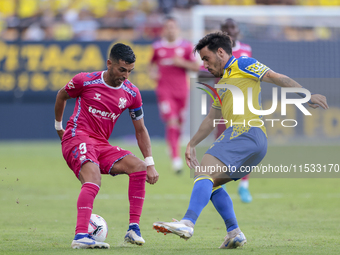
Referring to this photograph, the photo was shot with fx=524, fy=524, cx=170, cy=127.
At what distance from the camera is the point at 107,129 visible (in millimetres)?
4883

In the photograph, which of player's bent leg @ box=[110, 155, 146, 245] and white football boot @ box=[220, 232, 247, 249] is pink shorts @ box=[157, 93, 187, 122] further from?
white football boot @ box=[220, 232, 247, 249]

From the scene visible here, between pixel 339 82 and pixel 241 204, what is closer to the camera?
pixel 241 204

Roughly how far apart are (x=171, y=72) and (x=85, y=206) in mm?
7670

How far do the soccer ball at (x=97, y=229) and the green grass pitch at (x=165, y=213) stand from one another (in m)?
0.12

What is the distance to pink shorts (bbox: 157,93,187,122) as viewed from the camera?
437 inches

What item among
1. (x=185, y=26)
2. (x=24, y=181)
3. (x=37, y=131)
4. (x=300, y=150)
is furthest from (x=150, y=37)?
(x=24, y=181)

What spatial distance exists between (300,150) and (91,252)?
11153 millimetres

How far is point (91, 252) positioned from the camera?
158 inches

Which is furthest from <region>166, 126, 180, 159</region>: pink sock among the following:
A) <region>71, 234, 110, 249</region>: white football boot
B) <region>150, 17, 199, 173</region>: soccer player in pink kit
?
Answer: <region>71, 234, 110, 249</region>: white football boot

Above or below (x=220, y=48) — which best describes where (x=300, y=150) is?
below

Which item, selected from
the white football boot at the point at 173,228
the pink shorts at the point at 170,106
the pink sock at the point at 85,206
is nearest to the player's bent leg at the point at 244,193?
the pink sock at the point at 85,206

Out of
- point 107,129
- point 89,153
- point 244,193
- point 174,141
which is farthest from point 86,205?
point 174,141

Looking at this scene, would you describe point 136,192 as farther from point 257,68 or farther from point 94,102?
point 257,68

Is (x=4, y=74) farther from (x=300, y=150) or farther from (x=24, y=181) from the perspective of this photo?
(x=300, y=150)
